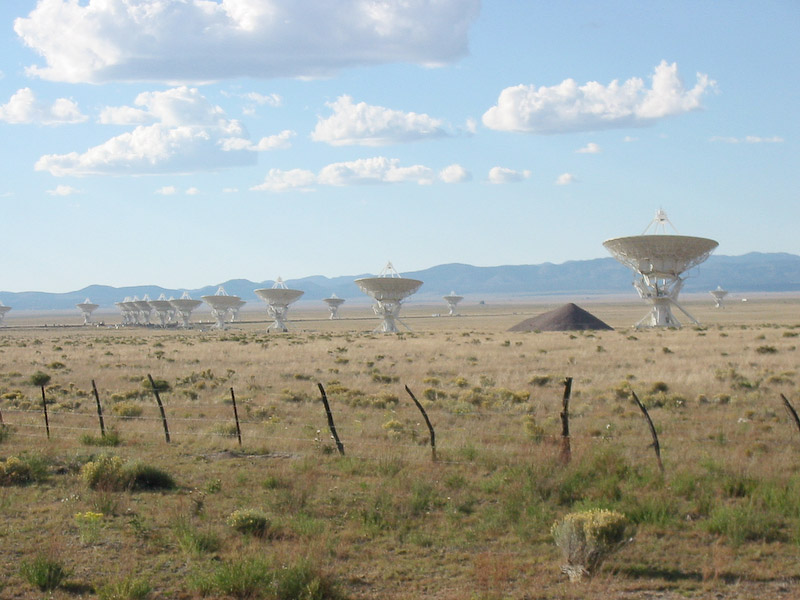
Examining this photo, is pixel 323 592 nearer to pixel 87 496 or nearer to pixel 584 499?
pixel 584 499

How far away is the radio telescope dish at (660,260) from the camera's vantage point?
207 feet

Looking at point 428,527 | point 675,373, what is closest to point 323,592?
point 428,527

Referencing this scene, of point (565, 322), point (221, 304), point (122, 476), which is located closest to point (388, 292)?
point (565, 322)

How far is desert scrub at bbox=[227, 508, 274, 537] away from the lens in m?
10.3

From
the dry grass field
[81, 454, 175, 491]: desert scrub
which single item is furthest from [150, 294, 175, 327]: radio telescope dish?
[81, 454, 175, 491]: desert scrub

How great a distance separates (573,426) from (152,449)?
8345 mm

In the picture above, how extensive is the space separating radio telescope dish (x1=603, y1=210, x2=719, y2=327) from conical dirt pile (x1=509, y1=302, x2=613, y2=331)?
18.9 ft

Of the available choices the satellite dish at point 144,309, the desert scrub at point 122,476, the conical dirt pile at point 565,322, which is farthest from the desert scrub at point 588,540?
the satellite dish at point 144,309

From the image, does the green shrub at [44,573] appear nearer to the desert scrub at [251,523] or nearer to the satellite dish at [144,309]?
the desert scrub at [251,523]

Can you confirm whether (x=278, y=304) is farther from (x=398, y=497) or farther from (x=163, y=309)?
(x=398, y=497)

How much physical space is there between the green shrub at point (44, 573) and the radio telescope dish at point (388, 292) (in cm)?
6774

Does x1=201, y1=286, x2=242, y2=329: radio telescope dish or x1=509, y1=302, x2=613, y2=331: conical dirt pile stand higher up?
x1=201, y1=286, x2=242, y2=329: radio telescope dish

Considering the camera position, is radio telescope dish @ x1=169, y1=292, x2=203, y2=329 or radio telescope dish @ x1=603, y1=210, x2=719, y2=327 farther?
radio telescope dish @ x1=169, y1=292, x2=203, y2=329

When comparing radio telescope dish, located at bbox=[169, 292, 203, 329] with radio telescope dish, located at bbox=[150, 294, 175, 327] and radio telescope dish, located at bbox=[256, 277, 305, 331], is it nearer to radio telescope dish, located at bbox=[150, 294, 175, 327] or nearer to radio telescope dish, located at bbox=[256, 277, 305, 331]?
radio telescope dish, located at bbox=[150, 294, 175, 327]
